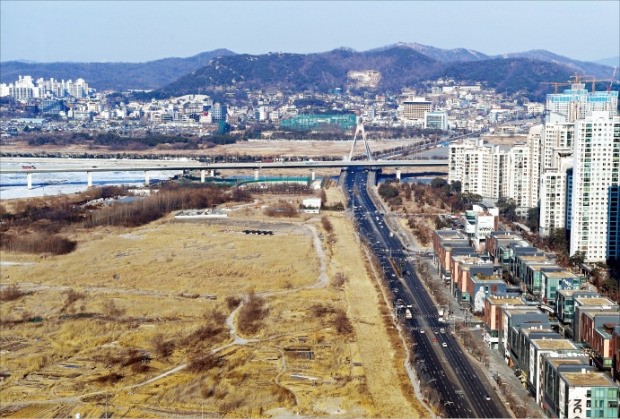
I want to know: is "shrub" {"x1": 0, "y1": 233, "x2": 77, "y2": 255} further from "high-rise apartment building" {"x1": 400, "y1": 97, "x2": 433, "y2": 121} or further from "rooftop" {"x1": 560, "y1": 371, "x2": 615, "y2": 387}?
"high-rise apartment building" {"x1": 400, "y1": 97, "x2": 433, "y2": 121}

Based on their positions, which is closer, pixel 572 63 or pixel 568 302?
pixel 568 302

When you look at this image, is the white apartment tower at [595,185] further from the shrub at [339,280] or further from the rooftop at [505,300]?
the rooftop at [505,300]

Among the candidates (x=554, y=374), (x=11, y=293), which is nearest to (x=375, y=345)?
(x=554, y=374)

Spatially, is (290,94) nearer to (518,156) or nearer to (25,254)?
(518,156)

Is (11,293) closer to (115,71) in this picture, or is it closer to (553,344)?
(553,344)

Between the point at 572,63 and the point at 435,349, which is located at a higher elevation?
the point at 572,63

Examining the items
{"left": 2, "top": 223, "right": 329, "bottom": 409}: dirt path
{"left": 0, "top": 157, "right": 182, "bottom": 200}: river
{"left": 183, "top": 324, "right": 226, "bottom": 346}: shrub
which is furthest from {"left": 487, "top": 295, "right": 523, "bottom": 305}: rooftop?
{"left": 0, "top": 157, "right": 182, "bottom": 200}: river
